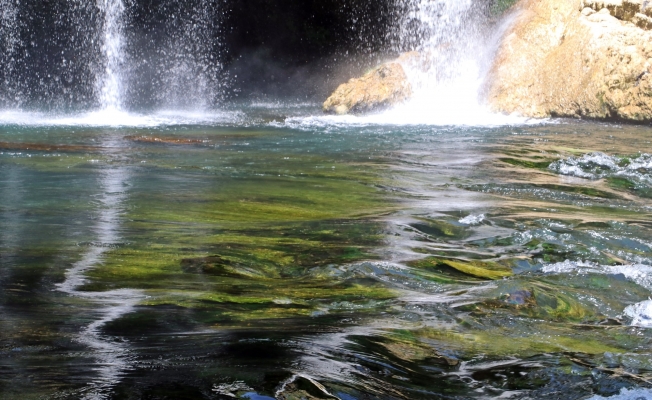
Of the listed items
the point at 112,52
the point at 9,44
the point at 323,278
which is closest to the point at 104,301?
the point at 323,278

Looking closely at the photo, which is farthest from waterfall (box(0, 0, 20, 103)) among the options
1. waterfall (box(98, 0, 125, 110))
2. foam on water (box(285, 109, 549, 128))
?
foam on water (box(285, 109, 549, 128))

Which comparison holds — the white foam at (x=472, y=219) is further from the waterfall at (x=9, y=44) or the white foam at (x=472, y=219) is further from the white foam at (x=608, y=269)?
the waterfall at (x=9, y=44)

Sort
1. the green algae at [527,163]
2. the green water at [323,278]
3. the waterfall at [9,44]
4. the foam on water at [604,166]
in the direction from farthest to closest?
1. the waterfall at [9,44]
2. the green algae at [527,163]
3. the foam on water at [604,166]
4. the green water at [323,278]

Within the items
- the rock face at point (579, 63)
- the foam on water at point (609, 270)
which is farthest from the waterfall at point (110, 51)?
the foam on water at point (609, 270)

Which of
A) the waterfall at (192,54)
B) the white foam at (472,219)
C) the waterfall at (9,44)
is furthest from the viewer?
the waterfall at (192,54)

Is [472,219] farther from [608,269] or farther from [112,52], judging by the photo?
[112,52]

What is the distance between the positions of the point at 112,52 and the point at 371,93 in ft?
19.5

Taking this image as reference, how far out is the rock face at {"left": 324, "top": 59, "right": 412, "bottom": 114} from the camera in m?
13.0

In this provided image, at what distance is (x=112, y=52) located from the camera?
653 inches

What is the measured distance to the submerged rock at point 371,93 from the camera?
1300cm

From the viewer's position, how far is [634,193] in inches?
241

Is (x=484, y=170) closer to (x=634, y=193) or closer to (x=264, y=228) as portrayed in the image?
(x=634, y=193)

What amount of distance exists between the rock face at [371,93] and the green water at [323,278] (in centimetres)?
560

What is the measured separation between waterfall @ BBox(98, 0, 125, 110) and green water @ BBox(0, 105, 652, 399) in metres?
8.11
